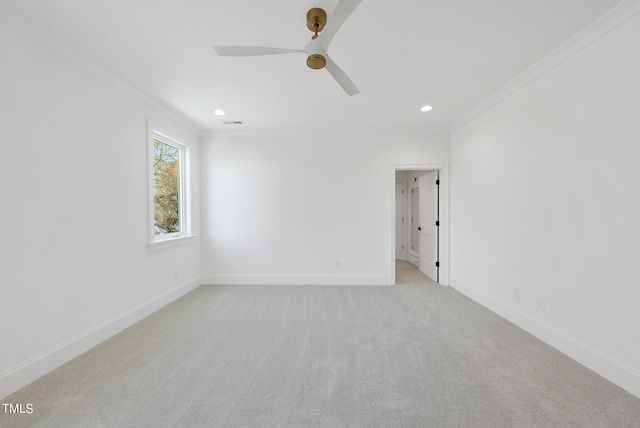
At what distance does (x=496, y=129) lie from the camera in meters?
2.91

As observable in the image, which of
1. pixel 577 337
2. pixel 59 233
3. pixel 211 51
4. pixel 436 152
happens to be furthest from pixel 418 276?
pixel 59 233

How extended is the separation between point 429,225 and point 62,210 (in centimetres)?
481

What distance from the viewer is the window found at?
3092 millimetres

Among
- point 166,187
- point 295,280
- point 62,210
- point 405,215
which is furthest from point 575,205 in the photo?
point 166,187

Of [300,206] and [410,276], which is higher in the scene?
[300,206]

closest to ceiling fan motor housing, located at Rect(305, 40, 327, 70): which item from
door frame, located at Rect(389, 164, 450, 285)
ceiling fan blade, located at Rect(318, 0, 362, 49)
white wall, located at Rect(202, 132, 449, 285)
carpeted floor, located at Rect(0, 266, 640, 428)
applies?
ceiling fan blade, located at Rect(318, 0, 362, 49)

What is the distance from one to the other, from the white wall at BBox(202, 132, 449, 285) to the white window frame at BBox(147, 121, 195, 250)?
32cm

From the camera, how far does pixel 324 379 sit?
176cm

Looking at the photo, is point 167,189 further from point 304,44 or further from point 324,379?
point 324,379

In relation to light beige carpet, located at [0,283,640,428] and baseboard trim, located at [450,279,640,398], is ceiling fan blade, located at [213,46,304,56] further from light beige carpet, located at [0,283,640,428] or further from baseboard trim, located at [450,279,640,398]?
baseboard trim, located at [450,279,640,398]

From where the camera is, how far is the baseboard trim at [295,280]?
4008 millimetres

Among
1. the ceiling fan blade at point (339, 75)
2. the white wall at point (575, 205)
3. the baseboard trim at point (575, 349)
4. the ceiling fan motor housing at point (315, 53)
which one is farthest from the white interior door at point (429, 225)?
the ceiling fan motor housing at point (315, 53)

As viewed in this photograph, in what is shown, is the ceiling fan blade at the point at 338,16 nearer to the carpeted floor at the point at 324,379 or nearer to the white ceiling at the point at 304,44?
the white ceiling at the point at 304,44

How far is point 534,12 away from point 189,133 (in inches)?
162
